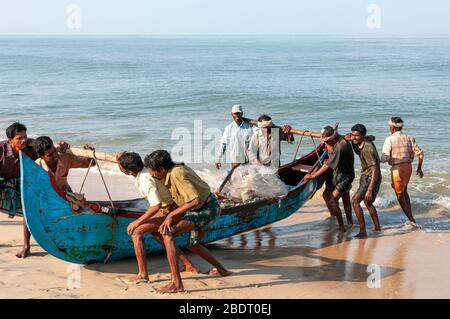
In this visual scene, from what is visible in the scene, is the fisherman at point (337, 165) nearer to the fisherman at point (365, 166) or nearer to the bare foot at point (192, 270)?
the fisherman at point (365, 166)

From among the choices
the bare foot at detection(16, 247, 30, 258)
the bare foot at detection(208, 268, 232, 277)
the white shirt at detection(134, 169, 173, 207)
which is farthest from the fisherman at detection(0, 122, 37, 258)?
the bare foot at detection(208, 268, 232, 277)

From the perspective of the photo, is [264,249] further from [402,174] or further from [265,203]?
[402,174]

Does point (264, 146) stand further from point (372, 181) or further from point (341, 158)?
point (372, 181)

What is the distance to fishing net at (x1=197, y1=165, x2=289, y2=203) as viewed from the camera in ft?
25.3

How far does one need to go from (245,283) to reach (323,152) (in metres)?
3.07

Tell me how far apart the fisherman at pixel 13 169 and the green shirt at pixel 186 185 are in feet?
6.05

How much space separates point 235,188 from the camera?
7918 mm

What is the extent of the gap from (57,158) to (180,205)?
4.85 ft

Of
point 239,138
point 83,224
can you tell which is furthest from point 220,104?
point 83,224

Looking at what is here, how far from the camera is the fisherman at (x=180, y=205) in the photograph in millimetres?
5469

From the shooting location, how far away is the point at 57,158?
6332 millimetres

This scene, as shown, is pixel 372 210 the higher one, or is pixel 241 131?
pixel 241 131

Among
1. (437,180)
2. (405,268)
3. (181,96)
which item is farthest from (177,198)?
(181,96)

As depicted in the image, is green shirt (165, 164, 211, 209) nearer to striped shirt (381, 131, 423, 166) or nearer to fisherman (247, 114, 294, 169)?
fisherman (247, 114, 294, 169)
